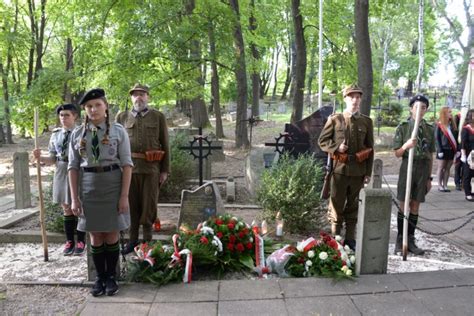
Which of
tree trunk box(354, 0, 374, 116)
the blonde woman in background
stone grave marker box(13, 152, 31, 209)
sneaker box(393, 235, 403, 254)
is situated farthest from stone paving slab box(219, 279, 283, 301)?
the blonde woman in background

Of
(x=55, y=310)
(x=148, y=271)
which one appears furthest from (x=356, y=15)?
(x=55, y=310)

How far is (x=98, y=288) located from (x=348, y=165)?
10.2 ft

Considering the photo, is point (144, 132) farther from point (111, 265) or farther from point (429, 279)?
point (429, 279)

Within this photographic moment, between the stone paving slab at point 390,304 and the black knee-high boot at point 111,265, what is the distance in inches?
88.0

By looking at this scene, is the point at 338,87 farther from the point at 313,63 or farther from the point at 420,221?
the point at 313,63

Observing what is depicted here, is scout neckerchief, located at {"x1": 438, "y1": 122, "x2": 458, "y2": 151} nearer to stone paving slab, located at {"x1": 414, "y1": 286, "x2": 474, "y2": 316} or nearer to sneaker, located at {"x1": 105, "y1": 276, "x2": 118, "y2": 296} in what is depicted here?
stone paving slab, located at {"x1": 414, "y1": 286, "x2": 474, "y2": 316}

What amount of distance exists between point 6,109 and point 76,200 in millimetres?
18649

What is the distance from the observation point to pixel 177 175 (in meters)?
8.12

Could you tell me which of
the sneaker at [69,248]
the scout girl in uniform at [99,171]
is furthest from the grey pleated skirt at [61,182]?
the scout girl in uniform at [99,171]

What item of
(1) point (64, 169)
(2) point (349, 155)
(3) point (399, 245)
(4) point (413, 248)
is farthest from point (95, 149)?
(4) point (413, 248)

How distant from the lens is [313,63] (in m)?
33.8

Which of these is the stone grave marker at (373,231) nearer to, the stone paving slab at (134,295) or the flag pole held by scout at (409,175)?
the flag pole held by scout at (409,175)

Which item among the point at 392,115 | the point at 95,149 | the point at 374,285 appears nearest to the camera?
the point at 95,149

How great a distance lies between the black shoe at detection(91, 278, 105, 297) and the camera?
3844 mm
